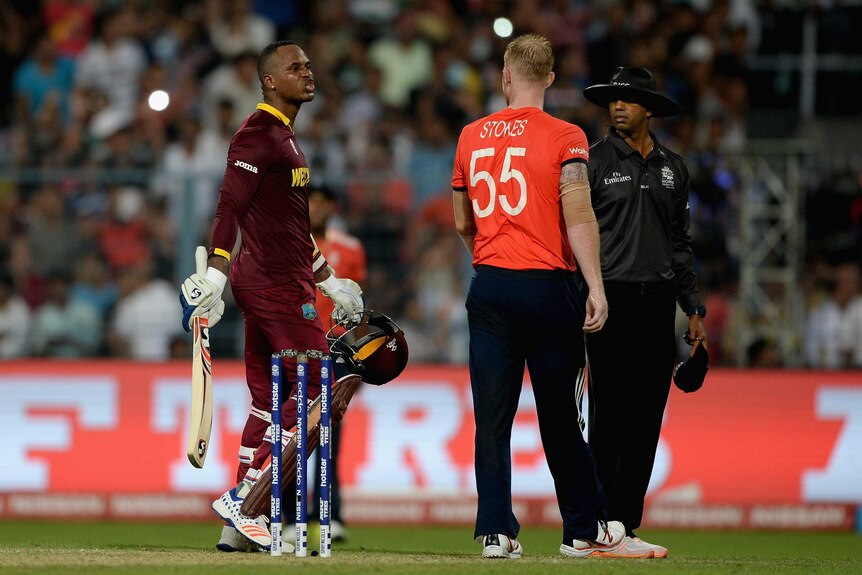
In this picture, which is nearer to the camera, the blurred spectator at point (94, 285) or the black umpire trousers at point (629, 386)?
the black umpire trousers at point (629, 386)

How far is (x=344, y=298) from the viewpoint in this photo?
8445 millimetres

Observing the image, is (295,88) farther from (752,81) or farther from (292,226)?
(752,81)

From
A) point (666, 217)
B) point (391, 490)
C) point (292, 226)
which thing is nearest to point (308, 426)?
point (292, 226)

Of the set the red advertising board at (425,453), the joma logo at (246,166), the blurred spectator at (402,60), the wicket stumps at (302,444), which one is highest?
the blurred spectator at (402,60)

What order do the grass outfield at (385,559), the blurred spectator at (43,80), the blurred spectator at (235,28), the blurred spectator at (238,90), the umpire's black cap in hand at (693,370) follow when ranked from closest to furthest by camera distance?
1. the grass outfield at (385,559)
2. the umpire's black cap in hand at (693,370)
3. the blurred spectator at (238,90)
4. the blurred spectator at (43,80)
5. the blurred spectator at (235,28)

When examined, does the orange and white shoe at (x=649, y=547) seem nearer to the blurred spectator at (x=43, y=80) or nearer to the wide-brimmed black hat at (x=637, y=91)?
the wide-brimmed black hat at (x=637, y=91)

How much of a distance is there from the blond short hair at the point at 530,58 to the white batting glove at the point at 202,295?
1905mm

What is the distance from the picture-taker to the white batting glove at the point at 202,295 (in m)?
7.59

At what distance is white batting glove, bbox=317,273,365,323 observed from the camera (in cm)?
845

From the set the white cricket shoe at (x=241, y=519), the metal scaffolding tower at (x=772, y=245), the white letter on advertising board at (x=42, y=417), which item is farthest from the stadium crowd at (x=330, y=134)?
the white cricket shoe at (x=241, y=519)

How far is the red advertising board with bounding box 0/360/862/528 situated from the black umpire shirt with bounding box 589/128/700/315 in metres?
4.59

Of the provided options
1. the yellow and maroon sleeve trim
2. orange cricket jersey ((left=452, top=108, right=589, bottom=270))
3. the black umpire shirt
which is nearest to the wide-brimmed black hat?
the black umpire shirt

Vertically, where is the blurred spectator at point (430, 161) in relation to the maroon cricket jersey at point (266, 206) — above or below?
above

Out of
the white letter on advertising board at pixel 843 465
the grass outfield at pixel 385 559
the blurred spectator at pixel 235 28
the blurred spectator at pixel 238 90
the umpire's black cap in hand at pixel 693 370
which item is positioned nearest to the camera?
the grass outfield at pixel 385 559
